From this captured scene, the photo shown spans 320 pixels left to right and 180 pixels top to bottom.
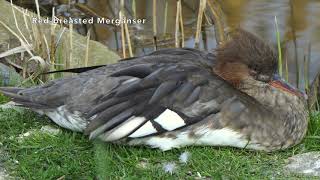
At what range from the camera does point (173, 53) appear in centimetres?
438

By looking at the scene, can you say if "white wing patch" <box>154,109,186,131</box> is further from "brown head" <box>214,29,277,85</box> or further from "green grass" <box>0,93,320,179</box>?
"brown head" <box>214,29,277,85</box>

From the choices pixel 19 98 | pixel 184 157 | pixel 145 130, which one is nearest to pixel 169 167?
pixel 184 157

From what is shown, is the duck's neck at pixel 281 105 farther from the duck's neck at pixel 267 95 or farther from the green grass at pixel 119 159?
the green grass at pixel 119 159

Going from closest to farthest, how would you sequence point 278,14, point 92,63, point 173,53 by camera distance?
point 173,53 < point 92,63 < point 278,14

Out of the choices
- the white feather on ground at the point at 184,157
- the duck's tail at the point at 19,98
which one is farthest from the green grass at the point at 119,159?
the duck's tail at the point at 19,98

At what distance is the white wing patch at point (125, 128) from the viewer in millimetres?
3895

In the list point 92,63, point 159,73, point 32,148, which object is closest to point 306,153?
point 159,73

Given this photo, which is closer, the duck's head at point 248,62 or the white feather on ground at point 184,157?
the white feather on ground at point 184,157

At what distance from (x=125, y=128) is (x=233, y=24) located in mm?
5031

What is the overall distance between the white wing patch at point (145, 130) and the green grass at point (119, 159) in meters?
0.13

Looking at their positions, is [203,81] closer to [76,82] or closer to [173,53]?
[173,53]

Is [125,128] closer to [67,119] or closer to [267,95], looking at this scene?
[67,119]

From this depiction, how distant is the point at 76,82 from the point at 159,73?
1.88 feet

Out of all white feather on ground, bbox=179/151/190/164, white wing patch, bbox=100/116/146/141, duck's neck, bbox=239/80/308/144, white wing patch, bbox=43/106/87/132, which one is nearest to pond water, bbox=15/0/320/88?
duck's neck, bbox=239/80/308/144
